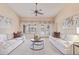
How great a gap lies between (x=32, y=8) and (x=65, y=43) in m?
0.89

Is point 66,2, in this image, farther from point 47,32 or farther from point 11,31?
point 11,31

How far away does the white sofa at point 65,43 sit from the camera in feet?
7.82

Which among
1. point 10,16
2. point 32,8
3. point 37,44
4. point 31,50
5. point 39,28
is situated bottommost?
point 31,50

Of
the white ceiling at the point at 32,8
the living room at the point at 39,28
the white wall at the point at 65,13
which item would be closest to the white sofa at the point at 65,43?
the living room at the point at 39,28

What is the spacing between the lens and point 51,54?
7.87ft

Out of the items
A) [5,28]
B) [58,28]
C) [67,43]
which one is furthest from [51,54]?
[5,28]

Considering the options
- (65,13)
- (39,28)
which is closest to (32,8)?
(39,28)

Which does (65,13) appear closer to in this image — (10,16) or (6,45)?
(10,16)

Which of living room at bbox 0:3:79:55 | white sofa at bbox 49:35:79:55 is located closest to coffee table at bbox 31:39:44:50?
living room at bbox 0:3:79:55

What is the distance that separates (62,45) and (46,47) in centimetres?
30

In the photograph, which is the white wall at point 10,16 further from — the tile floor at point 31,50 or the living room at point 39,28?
the tile floor at point 31,50

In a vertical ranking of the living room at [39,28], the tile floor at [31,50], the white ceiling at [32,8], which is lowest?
the tile floor at [31,50]

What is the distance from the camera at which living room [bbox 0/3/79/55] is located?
94.0 inches

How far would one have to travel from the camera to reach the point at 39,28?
253cm
